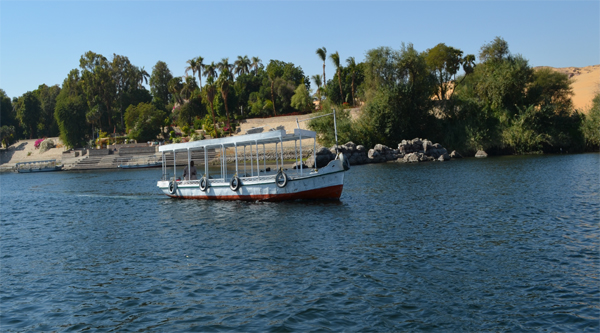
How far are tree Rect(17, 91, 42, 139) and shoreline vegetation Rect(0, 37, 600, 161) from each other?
425mm

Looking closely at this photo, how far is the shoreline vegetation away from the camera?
194 feet

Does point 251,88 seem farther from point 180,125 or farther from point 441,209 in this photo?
point 441,209

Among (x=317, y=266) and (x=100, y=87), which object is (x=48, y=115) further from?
(x=317, y=266)

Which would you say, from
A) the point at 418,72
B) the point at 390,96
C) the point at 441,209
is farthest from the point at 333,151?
the point at 441,209

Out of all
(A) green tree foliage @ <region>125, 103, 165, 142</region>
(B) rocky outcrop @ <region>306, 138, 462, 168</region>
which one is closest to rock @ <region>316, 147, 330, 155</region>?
(B) rocky outcrop @ <region>306, 138, 462, 168</region>

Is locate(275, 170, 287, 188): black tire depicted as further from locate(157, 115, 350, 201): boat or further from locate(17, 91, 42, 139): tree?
locate(17, 91, 42, 139): tree

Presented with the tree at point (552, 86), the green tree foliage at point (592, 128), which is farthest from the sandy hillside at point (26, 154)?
the green tree foliage at point (592, 128)

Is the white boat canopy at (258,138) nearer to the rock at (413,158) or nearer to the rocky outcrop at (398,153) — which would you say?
the rocky outcrop at (398,153)

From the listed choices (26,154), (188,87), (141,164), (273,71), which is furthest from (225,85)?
(26,154)

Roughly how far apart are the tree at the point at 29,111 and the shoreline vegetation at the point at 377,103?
425 mm

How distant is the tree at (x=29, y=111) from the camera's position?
110075mm

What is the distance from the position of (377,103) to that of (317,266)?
168 feet

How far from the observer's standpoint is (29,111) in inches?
4380

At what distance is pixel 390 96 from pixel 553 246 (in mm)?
48830
